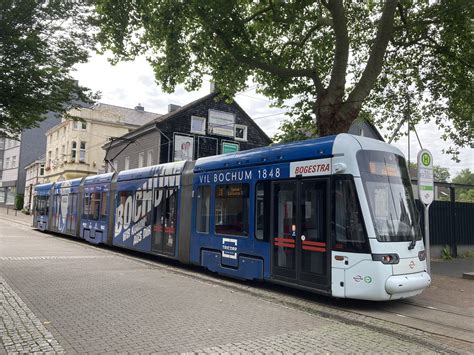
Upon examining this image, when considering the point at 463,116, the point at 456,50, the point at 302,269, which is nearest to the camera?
the point at 302,269

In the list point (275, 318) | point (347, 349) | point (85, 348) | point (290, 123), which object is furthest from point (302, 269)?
point (290, 123)

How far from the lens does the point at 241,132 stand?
3516cm

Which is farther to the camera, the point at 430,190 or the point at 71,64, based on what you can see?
the point at 430,190

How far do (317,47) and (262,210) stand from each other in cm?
934

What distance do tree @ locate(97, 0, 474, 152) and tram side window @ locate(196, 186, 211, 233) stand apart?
391 cm

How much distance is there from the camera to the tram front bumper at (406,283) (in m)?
7.40

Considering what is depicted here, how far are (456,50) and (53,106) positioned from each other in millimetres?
13436

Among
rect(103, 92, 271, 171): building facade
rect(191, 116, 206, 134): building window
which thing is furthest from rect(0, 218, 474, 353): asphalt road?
rect(191, 116, 206, 134): building window

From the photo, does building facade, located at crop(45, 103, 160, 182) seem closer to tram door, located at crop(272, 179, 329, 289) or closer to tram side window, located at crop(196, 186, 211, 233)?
tram side window, located at crop(196, 186, 211, 233)

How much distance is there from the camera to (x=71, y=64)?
9.24 meters

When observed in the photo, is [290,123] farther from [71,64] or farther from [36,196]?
[36,196]

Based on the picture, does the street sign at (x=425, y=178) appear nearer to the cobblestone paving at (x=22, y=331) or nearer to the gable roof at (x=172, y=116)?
the cobblestone paving at (x=22, y=331)

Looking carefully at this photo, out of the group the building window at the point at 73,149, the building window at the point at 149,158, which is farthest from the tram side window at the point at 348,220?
the building window at the point at 73,149

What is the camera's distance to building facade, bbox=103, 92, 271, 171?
1181 inches
